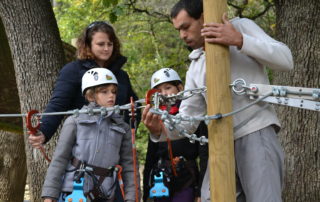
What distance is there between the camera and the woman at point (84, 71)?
3.84m

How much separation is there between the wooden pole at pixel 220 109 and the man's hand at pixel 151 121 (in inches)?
17.4

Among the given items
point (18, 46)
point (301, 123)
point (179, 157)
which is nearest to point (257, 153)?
point (179, 157)

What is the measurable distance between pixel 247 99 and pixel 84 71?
160 cm

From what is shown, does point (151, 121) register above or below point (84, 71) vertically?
below

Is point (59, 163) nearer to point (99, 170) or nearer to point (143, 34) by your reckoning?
point (99, 170)

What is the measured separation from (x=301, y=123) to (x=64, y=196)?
8.46ft

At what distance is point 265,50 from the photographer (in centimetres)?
264

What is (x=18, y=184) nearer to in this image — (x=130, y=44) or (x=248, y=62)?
(x=248, y=62)

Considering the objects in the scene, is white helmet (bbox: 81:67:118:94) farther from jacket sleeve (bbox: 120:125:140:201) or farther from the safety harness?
the safety harness

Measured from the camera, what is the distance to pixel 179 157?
438cm

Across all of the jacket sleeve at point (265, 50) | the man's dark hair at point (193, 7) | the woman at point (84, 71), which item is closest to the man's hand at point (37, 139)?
the woman at point (84, 71)

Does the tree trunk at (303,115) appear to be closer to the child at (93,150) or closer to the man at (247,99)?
the child at (93,150)

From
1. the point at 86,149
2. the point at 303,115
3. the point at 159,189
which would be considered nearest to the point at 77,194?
the point at 86,149

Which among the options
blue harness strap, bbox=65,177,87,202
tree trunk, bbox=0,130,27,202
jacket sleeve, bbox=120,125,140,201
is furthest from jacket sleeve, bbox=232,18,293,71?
tree trunk, bbox=0,130,27,202
